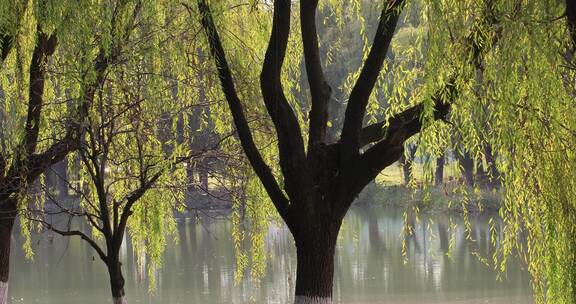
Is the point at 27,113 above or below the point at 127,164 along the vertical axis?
above

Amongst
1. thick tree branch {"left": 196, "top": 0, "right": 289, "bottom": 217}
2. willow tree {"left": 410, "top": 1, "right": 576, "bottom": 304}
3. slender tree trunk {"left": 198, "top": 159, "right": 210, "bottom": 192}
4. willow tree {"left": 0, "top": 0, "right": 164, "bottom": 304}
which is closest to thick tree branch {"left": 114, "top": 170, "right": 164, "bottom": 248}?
slender tree trunk {"left": 198, "top": 159, "right": 210, "bottom": 192}

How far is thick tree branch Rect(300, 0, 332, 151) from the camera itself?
17.4 ft

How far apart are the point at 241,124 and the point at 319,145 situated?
46 cm

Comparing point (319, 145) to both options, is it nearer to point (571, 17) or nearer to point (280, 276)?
point (571, 17)

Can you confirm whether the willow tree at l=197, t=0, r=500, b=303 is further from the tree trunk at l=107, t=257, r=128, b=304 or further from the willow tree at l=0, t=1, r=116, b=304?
the tree trunk at l=107, t=257, r=128, b=304

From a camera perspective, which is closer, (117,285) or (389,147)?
(389,147)

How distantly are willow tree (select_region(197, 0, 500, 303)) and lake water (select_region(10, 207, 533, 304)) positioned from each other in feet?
15.8

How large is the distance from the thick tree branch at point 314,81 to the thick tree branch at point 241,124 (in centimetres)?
31

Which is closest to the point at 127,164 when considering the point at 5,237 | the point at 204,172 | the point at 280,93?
the point at 204,172

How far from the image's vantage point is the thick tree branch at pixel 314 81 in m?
5.31

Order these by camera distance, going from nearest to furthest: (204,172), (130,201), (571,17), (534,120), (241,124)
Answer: (571,17)
(534,120)
(241,124)
(130,201)
(204,172)

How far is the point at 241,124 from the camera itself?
5355 millimetres

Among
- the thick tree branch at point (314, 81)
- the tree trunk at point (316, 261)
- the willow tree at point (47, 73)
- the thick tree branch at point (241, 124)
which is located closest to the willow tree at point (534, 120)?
the thick tree branch at point (314, 81)

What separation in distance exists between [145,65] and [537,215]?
2658 millimetres
